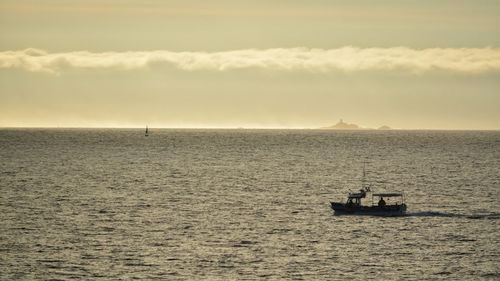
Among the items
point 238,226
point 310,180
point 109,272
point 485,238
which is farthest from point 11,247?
point 310,180

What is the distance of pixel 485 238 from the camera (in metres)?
100

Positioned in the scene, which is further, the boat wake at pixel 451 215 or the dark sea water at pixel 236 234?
the boat wake at pixel 451 215

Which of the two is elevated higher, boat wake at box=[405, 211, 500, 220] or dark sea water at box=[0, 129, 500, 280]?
boat wake at box=[405, 211, 500, 220]

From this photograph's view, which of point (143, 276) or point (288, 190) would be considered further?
point (288, 190)

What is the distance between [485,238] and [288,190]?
61425mm

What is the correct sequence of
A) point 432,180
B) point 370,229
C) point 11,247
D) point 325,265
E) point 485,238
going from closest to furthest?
point 325,265
point 11,247
point 485,238
point 370,229
point 432,180

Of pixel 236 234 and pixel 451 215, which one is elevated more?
pixel 451 215

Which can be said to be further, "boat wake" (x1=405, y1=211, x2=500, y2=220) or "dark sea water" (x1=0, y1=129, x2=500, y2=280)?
"boat wake" (x1=405, y1=211, x2=500, y2=220)

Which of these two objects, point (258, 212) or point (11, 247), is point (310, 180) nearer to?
point (258, 212)

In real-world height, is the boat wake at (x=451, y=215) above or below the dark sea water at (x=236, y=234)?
above

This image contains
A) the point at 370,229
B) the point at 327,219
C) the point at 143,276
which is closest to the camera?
the point at 143,276

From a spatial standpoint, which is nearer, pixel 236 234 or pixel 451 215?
pixel 236 234

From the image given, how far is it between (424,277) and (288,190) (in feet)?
258

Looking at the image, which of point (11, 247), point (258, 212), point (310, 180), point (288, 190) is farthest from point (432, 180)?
point (11, 247)
